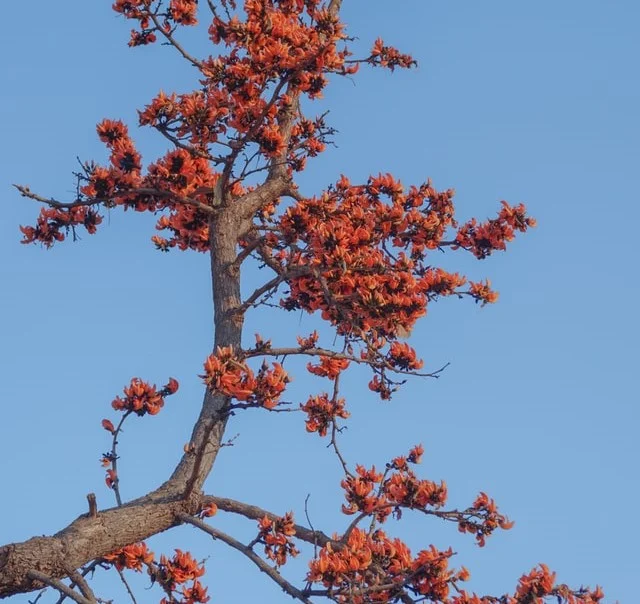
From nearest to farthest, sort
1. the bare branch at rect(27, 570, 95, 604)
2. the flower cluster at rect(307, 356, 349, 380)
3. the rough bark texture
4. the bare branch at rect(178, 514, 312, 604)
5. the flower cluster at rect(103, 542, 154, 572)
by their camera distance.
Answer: the bare branch at rect(27, 570, 95, 604) → the bare branch at rect(178, 514, 312, 604) → the rough bark texture → the flower cluster at rect(103, 542, 154, 572) → the flower cluster at rect(307, 356, 349, 380)

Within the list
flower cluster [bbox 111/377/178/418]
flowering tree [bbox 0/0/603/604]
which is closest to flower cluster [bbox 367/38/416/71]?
flowering tree [bbox 0/0/603/604]

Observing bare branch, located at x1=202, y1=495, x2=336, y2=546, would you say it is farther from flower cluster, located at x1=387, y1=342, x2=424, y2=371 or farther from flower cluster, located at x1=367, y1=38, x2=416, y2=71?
flower cluster, located at x1=367, y1=38, x2=416, y2=71

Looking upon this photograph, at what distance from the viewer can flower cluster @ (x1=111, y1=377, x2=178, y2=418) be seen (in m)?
7.34

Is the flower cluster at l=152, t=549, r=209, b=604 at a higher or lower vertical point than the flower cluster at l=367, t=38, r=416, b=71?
lower

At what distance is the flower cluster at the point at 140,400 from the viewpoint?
24.1ft

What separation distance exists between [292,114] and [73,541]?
497 cm

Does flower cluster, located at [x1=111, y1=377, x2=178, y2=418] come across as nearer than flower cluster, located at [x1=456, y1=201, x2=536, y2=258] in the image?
Yes

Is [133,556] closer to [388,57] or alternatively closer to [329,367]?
[329,367]

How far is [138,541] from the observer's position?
723 cm

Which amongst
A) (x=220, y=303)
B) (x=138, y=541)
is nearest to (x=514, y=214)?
(x=220, y=303)

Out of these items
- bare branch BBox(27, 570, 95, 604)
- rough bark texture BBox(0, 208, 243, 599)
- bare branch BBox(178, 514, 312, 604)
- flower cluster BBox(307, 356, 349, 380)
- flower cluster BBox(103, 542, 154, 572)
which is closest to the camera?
bare branch BBox(27, 570, 95, 604)

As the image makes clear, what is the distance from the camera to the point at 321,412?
887cm

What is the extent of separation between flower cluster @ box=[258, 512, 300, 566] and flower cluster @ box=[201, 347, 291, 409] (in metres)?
1.17

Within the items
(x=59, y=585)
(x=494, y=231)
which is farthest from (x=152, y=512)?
(x=494, y=231)
